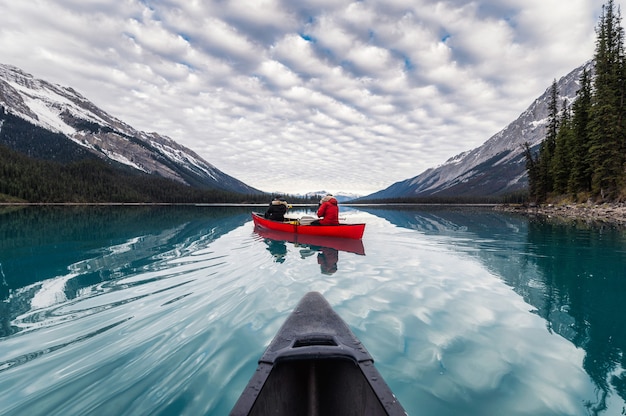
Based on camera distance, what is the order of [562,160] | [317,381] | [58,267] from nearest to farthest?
[317,381]
[58,267]
[562,160]

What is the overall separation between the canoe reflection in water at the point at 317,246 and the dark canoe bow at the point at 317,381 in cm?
943

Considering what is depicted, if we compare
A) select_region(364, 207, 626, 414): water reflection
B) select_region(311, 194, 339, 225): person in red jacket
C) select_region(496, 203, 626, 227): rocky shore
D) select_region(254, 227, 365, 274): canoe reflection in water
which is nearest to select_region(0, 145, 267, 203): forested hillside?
select_region(496, 203, 626, 227): rocky shore

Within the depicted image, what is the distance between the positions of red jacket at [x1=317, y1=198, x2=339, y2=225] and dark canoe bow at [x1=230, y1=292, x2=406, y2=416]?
1822 cm

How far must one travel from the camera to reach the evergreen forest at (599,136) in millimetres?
45219

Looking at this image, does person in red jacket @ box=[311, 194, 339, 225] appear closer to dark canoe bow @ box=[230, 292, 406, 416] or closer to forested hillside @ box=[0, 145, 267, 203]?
dark canoe bow @ box=[230, 292, 406, 416]

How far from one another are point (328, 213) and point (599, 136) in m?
51.0

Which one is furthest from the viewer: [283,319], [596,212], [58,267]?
[596,212]

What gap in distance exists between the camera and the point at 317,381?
406 cm


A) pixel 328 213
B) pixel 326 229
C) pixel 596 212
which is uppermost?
pixel 328 213

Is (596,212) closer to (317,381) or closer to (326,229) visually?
(326,229)

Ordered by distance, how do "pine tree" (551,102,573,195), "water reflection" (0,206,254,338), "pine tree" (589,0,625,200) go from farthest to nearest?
"pine tree" (551,102,573,195) < "pine tree" (589,0,625,200) < "water reflection" (0,206,254,338)

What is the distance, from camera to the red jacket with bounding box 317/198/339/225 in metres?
22.7

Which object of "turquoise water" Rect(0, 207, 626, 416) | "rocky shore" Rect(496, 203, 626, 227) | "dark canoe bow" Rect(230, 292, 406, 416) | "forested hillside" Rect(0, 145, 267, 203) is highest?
"forested hillside" Rect(0, 145, 267, 203)

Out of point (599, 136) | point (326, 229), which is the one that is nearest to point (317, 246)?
point (326, 229)
